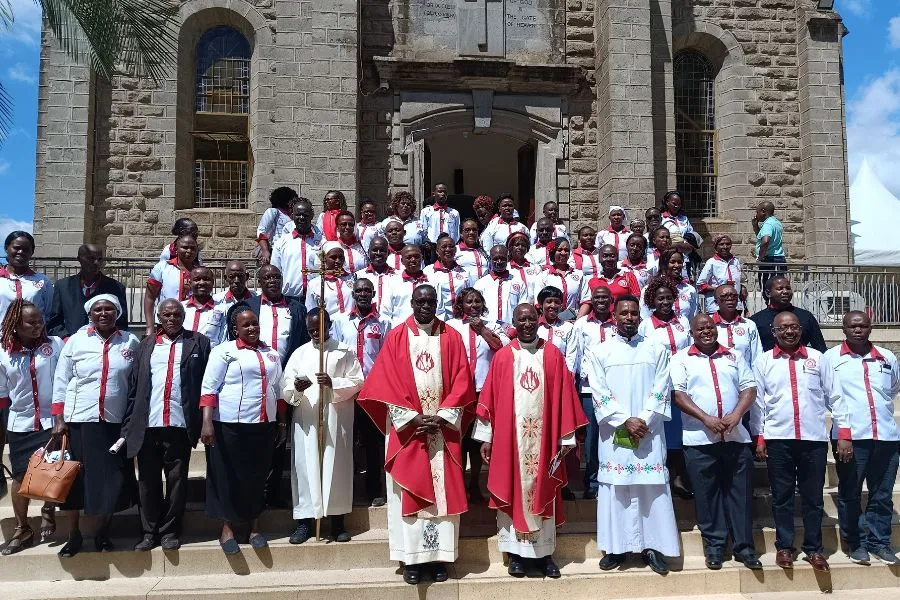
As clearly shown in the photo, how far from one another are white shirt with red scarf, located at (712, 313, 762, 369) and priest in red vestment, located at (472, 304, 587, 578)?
1.72 meters

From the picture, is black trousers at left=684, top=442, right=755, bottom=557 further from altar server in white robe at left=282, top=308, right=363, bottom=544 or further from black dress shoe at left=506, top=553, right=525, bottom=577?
altar server in white robe at left=282, top=308, right=363, bottom=544

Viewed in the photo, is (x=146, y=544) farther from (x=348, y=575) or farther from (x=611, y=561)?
(x=611, y=561)

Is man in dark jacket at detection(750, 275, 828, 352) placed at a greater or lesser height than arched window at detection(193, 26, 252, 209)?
lesser

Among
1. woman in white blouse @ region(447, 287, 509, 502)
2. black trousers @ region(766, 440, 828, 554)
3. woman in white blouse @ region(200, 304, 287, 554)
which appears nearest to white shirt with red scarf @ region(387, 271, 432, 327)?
woman in white blouse @ region(447, 287, 509, 502)

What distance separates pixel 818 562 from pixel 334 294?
4921 millimetres

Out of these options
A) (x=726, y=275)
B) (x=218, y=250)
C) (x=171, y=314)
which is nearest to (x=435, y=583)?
(x=171, y=314)

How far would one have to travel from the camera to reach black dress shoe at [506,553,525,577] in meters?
6.00

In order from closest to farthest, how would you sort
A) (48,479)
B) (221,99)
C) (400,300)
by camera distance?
1. (48,479)
2. (400,300)
3. (221,99)

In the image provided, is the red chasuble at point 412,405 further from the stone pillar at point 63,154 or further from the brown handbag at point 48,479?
the stone pillar at point 63,154

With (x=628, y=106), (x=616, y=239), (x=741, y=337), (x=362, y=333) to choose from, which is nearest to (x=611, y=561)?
(x=741, y=337)

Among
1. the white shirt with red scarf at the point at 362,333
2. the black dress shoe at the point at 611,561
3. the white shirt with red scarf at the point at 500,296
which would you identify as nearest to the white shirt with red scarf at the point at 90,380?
the white shirt with red scarf at the point at 362,333

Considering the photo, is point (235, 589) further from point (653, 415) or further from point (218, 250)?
point (218, 250)

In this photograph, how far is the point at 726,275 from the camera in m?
9.34

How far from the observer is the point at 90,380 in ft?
20.0
